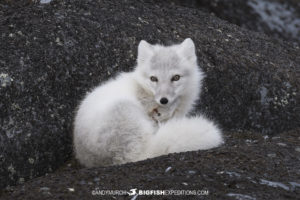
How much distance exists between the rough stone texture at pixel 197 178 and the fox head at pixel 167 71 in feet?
3.08

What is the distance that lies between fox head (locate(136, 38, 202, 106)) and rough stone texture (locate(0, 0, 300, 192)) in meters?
0.94

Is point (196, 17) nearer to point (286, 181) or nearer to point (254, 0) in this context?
point (254, 0)

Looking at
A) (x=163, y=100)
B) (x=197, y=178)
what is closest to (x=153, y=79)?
(x=163, y=100)

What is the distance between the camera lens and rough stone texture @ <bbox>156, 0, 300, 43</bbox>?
900 centimetres

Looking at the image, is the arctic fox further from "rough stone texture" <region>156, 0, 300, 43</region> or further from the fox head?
"rough stone texture" <region>156, 0, 300, 43</region>

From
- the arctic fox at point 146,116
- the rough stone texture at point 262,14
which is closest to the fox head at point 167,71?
the arctic fox at point 146,116

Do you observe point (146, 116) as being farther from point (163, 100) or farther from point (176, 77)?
point (176, 77)

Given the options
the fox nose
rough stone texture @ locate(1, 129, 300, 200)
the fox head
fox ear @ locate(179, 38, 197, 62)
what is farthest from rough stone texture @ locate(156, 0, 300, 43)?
rough stone texture @ locate(1, 129, 300, 200)

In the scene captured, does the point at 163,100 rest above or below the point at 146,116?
above

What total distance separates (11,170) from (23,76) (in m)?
1.10

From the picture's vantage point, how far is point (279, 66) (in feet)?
25.4

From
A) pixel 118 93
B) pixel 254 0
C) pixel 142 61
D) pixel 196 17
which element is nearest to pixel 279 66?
pixel 196 17

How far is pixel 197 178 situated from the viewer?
13.1 ft

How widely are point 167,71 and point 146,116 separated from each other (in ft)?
1.68
